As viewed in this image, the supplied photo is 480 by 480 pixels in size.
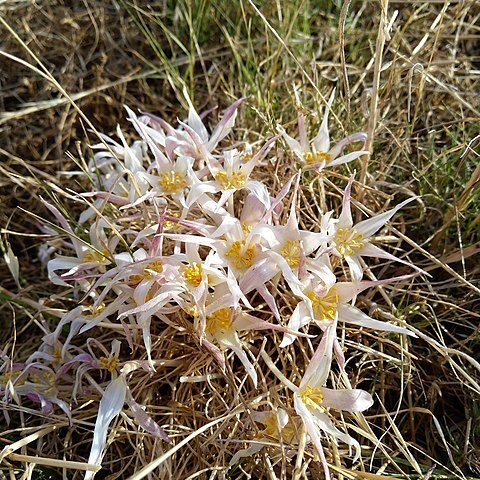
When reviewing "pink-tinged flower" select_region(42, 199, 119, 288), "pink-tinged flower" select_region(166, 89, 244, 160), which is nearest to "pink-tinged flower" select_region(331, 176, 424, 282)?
"pink-tinged flower" select_region(166, 89, 244, 160)

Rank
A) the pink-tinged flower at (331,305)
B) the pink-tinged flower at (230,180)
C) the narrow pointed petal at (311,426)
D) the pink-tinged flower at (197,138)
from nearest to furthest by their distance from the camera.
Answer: the narrow pointed petal at (311,426), the pink-tinged flower at (331,305), the pink-tinged flower at (230,180), the pink-tinged flower at (197,138)

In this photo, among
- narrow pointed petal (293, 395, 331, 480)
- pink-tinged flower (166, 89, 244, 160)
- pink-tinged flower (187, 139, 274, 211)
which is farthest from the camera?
pink-tinged flower (166, 89, 244, 160)

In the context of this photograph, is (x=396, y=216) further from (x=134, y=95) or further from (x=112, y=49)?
(x=112, y=49)

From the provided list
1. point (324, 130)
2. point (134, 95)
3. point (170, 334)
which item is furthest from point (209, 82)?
point (170, 334)

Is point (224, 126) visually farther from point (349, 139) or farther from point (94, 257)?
point (94, 257)

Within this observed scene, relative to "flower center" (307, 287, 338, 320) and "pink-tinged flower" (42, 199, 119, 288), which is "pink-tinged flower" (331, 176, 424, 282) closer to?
"flower center" (307, 287, 338, 320)

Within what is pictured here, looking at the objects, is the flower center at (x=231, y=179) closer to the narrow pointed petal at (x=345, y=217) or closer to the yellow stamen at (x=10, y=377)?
the narrow pointed petal at (x=345, y=217)

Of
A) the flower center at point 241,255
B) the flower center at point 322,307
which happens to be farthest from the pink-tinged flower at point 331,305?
the flower center at point 241,255

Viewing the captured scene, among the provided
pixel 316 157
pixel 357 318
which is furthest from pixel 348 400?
pixel 316 157
